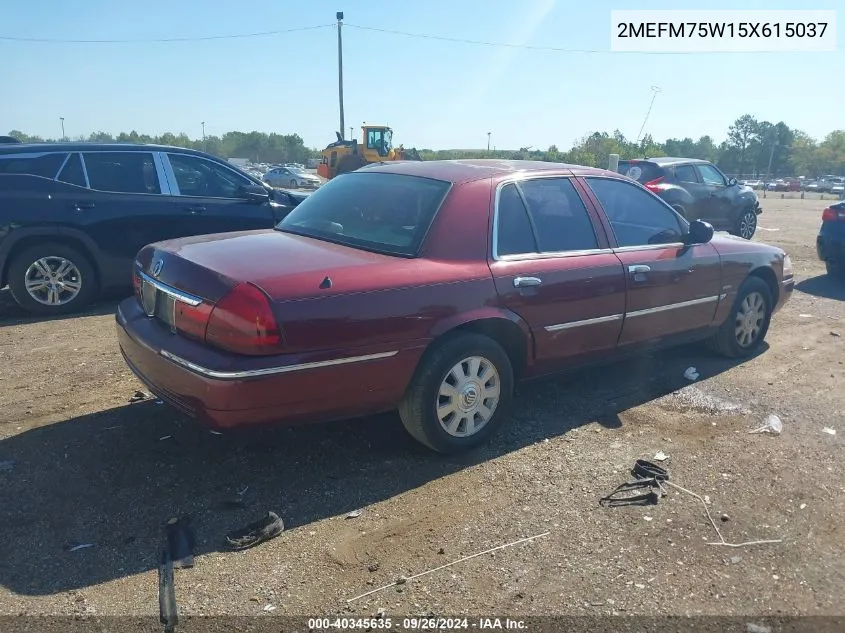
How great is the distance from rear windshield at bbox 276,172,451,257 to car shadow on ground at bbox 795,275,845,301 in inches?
266

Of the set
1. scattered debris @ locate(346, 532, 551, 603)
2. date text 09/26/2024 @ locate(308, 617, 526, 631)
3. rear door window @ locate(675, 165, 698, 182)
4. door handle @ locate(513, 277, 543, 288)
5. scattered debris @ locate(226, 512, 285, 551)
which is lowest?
date text 09/26/2024 @ locate(308, 617, 526, 631)

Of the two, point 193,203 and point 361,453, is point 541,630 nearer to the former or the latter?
point 361,453

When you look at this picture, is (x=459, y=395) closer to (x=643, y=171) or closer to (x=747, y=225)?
(x=643, y=171)

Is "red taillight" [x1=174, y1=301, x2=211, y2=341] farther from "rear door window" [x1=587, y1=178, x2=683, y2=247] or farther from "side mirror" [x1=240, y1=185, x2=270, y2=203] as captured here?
"side mirror" [x1=240, y1=185, x2=270, y2=203]

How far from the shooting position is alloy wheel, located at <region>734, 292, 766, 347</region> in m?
5.62

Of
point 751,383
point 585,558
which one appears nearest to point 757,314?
point 751,383

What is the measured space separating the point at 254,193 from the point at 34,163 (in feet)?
6.82

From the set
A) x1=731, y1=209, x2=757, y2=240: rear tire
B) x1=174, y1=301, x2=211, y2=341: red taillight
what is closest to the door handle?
x1=174, y1=301, x2=211, y2=341: red taillight

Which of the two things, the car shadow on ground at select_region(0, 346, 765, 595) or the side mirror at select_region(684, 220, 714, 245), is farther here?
the side mirror at select_region(684, 220, 714, 245)

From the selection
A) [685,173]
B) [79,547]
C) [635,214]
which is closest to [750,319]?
[635,214]

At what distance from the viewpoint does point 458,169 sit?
425 cm

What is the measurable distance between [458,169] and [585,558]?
7.86ft

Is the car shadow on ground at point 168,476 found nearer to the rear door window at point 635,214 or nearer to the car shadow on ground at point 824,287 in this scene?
the rear door window at point 635,214

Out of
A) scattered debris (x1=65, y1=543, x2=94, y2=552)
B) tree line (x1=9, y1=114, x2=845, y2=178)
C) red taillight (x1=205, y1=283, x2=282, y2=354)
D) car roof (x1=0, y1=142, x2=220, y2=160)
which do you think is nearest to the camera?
scattered debris (x1=65, y1=543, x2=94, y2=552)
